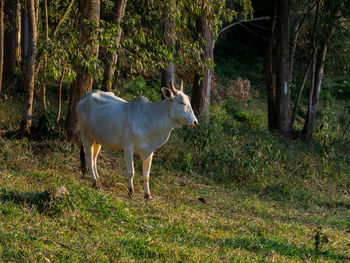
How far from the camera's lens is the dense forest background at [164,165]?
18.9 feet

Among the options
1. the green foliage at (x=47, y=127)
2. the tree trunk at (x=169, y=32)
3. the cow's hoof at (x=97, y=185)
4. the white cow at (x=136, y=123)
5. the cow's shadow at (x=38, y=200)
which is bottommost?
the cow's hoof at (x=97, y=185)

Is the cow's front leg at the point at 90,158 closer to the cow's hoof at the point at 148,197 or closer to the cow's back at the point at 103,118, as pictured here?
the cow's back at the point at 103,118

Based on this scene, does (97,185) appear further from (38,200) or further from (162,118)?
(38,200)

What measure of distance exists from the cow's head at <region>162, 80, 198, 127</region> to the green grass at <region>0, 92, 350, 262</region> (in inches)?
48.0

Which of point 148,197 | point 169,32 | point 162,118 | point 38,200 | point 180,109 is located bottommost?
point 148,197

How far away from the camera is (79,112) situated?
26.9 ft

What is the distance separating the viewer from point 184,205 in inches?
313

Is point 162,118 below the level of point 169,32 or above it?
below

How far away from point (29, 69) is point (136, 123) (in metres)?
2.90

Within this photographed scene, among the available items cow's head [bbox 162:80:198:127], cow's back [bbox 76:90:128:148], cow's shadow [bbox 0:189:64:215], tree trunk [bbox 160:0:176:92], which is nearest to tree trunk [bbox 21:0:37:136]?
cow's back [bbox 76:90:128:148]

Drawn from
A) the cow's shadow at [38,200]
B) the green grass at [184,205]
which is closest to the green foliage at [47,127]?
the green grass at [184,205]

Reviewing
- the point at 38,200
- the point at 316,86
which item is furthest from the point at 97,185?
A: the point at 316,86

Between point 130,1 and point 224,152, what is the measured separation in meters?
3.99

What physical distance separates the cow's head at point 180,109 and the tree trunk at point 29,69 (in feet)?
9.95
